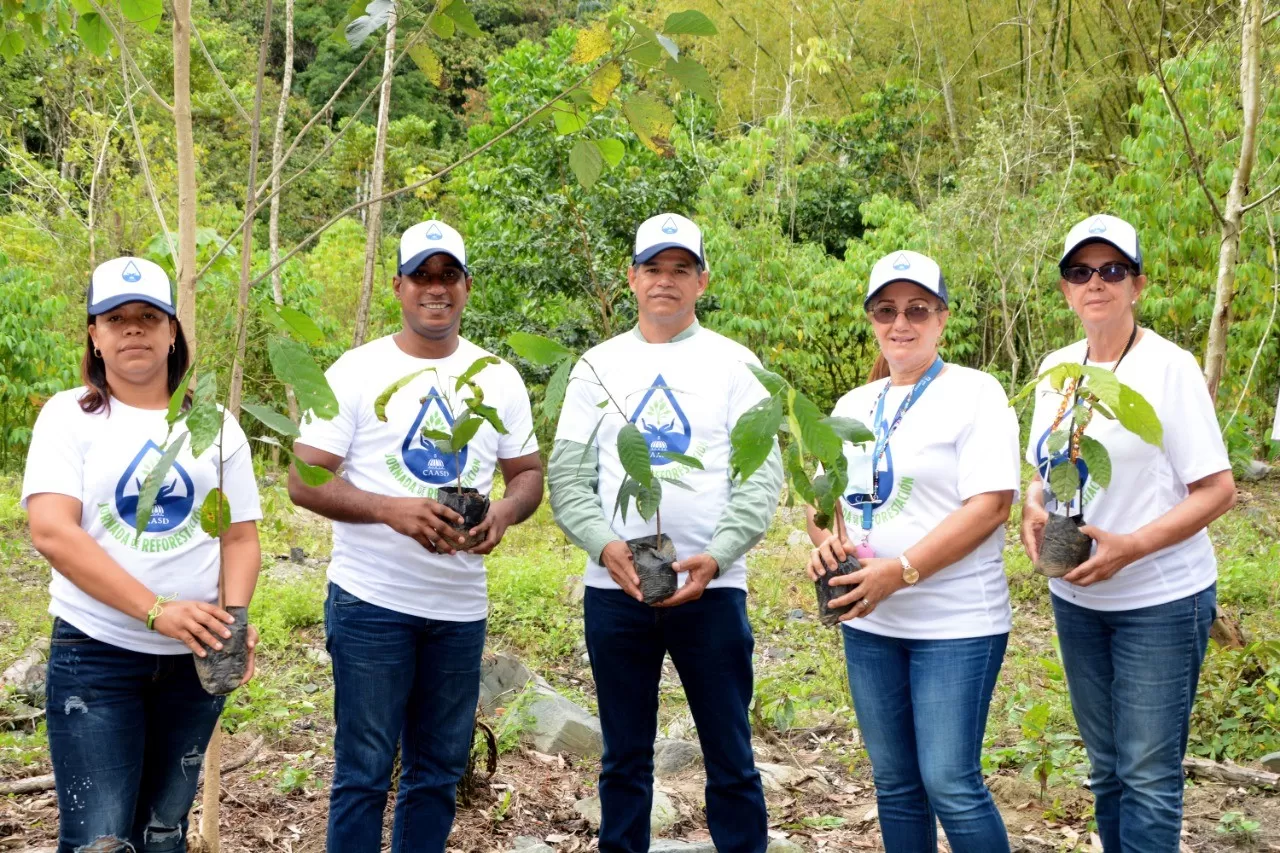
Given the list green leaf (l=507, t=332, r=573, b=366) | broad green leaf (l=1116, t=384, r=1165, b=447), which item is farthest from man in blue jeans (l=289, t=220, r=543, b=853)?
broad green leaf (l=1116, t=384, r=1165, b=447)

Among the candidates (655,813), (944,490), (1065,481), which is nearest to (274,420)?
(944,490)

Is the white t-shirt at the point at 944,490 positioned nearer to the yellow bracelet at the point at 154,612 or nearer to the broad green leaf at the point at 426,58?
the broad green leaf at the point at 426,58

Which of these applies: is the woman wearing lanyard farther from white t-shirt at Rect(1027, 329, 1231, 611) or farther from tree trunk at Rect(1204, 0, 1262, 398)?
tree trunk at Rect(1204, 0, 1262, 398)

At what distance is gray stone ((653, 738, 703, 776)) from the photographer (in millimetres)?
4508

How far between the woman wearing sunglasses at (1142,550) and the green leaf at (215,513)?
176 cm

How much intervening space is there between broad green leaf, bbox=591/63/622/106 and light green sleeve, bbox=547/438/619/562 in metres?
0.86

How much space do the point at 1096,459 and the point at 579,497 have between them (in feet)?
4.09

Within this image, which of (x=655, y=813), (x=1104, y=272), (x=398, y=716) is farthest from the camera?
(x=655, y=813)

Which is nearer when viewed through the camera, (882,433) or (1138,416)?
(1138,416)

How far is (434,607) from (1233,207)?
3274 mm

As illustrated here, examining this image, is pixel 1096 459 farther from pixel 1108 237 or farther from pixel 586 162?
pixel 586 162

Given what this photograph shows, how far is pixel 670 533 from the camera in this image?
3.07 meters

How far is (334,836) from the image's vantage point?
2.87 metres

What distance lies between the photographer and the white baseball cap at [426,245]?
9.96ft
